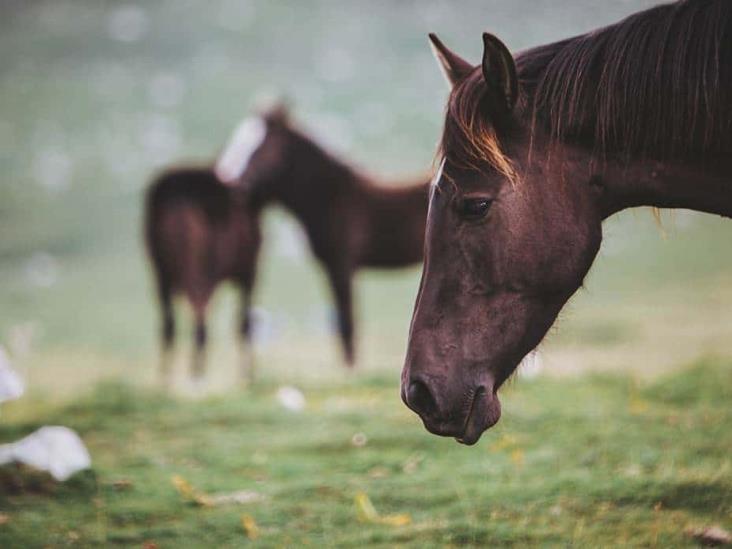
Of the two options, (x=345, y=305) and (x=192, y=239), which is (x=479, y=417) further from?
(x=345, y=305)

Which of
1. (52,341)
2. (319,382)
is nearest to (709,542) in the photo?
(319,382)

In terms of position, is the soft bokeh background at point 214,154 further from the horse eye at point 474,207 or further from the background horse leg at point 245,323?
the horse eye at point 474,207

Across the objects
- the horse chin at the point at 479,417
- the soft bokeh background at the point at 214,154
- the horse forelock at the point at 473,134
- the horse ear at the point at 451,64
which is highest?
the horse ear at the point at 451,64

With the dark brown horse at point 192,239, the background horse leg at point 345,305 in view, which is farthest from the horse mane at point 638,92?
the background horse leg at point 345,305

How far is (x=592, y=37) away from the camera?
8.84ft

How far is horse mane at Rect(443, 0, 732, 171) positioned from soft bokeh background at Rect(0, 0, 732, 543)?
496 centimetres

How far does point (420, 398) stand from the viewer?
2527 mm

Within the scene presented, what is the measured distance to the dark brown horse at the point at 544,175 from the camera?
2537 millimetres

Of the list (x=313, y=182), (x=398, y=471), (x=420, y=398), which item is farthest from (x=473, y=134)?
(x=313, y=182)

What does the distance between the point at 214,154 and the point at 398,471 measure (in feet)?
49.3

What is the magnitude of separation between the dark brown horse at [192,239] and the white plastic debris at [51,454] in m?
4.35

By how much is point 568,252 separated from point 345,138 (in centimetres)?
1755

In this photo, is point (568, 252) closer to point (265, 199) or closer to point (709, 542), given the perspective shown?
point (709, 542)

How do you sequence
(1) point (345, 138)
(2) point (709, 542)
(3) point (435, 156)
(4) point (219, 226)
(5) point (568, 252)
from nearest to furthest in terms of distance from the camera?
(5) point (568, 252)
(3) point (435, 156)
(2) point (709, 542)
(4) point (219, 226)
(1) point (345, 138)
